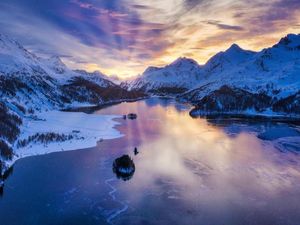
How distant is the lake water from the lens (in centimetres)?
3959

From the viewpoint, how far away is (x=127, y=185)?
5059cm

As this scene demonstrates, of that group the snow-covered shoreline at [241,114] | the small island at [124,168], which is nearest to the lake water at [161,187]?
the small island at [124,168]

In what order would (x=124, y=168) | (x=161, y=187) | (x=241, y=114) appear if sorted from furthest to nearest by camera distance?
1. (x=241, y=114)
2. (x=124, y=168)
3. (x=161, y=187)

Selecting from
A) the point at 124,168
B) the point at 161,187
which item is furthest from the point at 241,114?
the point at 161,187

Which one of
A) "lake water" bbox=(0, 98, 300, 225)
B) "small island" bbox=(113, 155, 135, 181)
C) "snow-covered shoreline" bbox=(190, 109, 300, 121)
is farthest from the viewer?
"snow-covered shoreline" bbox=(190, 109, 300, 121)

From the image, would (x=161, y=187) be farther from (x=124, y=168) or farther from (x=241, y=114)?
(x=241, y=114)

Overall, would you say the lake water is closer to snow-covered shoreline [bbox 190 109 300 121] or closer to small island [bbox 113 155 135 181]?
small island [bbox 113 155 135 181]

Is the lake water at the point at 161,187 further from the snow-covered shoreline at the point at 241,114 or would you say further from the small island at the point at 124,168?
the snow-covered shoreline at the point at 241,114

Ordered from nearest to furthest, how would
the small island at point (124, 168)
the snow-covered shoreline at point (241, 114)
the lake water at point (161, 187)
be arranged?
1. the lake water at point (161, 187)
2. the small island at point (124, 168)
3. the snow-covered shoreline at point (241, 114)

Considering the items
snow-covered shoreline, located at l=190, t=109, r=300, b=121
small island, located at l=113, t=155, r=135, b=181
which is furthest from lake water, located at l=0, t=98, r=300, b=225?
snow-covered shoreline, located at l=190, t=109, r=300, b=121

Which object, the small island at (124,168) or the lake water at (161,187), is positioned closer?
the lake water at (161,187)

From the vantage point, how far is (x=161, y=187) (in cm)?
4975

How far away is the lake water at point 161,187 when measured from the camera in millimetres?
39594

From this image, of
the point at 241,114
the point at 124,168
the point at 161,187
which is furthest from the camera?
the point at 241,114
